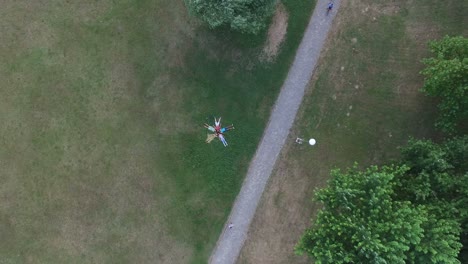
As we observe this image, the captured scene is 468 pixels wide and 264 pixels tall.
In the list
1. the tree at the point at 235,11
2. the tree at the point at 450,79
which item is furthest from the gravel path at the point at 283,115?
the tree at the point at 450,79

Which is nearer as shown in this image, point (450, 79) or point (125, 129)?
point (450, 79)

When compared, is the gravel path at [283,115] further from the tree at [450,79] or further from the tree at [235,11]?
the tree at [450,79]

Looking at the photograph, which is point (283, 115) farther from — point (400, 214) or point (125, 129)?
point (400, 214)

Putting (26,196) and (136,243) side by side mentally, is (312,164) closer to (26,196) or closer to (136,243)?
(136,243)

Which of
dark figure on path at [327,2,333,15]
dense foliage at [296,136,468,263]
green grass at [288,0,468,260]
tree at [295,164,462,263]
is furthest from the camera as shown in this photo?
dark figure on path at [327,2,333,15]

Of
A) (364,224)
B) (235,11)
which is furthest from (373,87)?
(364,224)

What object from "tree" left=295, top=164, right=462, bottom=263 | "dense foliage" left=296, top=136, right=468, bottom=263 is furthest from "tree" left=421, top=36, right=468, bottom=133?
"tree" left=295, top=164, right=462, bottom=263

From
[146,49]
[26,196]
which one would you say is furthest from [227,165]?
[26,196]

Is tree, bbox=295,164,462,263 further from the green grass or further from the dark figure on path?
the dark figure on path
